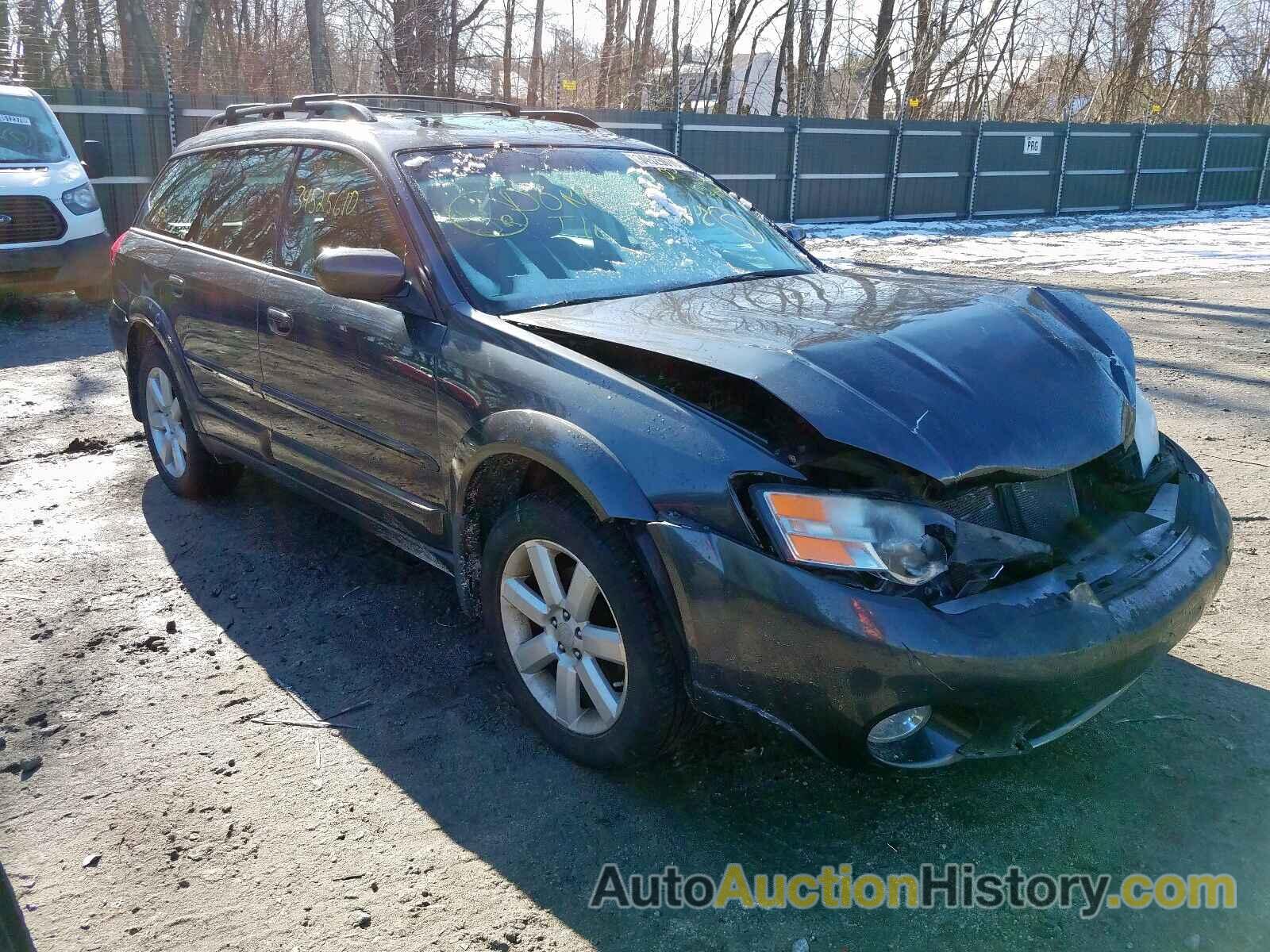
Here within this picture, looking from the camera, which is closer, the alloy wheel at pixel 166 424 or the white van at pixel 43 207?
the alloy wheel at pixel 166 424

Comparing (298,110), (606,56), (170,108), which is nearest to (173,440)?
(298,110)

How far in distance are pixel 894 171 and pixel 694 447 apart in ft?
61.4

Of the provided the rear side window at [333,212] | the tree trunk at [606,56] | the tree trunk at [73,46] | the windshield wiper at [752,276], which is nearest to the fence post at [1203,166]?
the tree trunk at [606,56]

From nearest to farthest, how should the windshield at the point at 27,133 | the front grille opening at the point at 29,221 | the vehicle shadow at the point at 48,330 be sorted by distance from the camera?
the vehicle shadow at the point at 48,330, the front grille opening at the point at 29,221, the windshield at the point at 27,133

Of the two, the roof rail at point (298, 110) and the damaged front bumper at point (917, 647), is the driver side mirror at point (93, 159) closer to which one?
the roof rail at point (298, 110)

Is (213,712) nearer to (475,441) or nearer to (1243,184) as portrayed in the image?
(475,441)

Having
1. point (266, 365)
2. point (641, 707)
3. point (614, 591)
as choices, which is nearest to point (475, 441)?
point (614, 591)

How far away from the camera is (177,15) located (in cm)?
2406

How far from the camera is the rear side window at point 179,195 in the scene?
4613 mm

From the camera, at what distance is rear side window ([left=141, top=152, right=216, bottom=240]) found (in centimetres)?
461

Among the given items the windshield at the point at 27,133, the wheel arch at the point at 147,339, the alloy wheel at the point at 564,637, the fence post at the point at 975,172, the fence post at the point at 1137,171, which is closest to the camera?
the alloy wheel at the point at 564,637

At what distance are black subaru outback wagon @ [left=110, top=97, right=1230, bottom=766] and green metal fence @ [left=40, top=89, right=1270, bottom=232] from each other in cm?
1024

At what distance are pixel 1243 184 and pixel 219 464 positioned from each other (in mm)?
27886

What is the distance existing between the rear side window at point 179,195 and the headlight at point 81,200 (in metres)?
5.57
